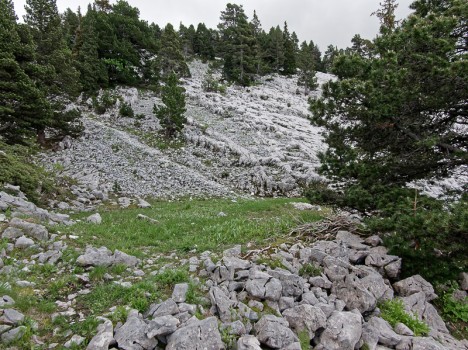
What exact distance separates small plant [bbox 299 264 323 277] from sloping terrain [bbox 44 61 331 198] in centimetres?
1689

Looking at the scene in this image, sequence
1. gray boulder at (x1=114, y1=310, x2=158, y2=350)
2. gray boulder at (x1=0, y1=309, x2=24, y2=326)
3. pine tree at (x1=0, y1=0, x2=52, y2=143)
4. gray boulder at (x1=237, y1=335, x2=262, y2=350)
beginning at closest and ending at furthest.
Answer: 1. gray boulder at (x1=114, y1=310, x2=158, y2=350)
2. gray boulder at (x1=0, y1=309, x2=24, y2=326)
3. gray boulder at (x1=237, y1=335, x2=262, y2=350)
4. pine tree at (x1=0, y1=0, x2=52, y2=143)

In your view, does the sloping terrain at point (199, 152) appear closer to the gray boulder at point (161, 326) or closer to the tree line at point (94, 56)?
the tree line at point (94, 56)

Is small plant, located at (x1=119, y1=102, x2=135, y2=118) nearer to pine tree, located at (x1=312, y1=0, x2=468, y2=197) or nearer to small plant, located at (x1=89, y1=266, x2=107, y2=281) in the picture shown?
pine tree, located at (x1=312, y1=0, x2=468, y2=197)

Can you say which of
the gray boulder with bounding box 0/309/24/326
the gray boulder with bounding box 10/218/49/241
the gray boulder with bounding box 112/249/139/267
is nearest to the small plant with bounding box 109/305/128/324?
the gray boulder with bounding box 0/309/24/326

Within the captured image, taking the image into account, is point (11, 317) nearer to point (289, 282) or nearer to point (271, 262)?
point (289, 282)

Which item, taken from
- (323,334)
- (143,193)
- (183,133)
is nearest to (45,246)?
(323,334)

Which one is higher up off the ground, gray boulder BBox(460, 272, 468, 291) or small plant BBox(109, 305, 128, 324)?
gray boulder BBox(460, 272, 468, 291)

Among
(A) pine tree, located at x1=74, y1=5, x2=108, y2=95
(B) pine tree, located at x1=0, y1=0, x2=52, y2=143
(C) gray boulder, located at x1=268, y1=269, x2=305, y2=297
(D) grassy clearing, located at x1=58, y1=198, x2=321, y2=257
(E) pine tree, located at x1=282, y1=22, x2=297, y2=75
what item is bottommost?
(D) grassy clearing, located at x1=58, y1=198, x2=321, y2=257

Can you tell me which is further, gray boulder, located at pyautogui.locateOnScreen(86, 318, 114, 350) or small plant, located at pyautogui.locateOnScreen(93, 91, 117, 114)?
small plant, located at pyautogui.locateOnScreen(93, 91, 117, 114)

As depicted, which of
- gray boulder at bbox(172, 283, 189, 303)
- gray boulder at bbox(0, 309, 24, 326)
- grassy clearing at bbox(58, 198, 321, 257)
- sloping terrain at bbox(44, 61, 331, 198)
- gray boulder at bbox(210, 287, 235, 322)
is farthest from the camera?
sloping terrain at bbox(44, 61, 331, 198)

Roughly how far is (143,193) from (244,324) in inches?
726

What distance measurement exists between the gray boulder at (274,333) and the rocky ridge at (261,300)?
2 centimetres

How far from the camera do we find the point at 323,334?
636 centimetres

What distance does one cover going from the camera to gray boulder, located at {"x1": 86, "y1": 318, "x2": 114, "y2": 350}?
5.20 metres
